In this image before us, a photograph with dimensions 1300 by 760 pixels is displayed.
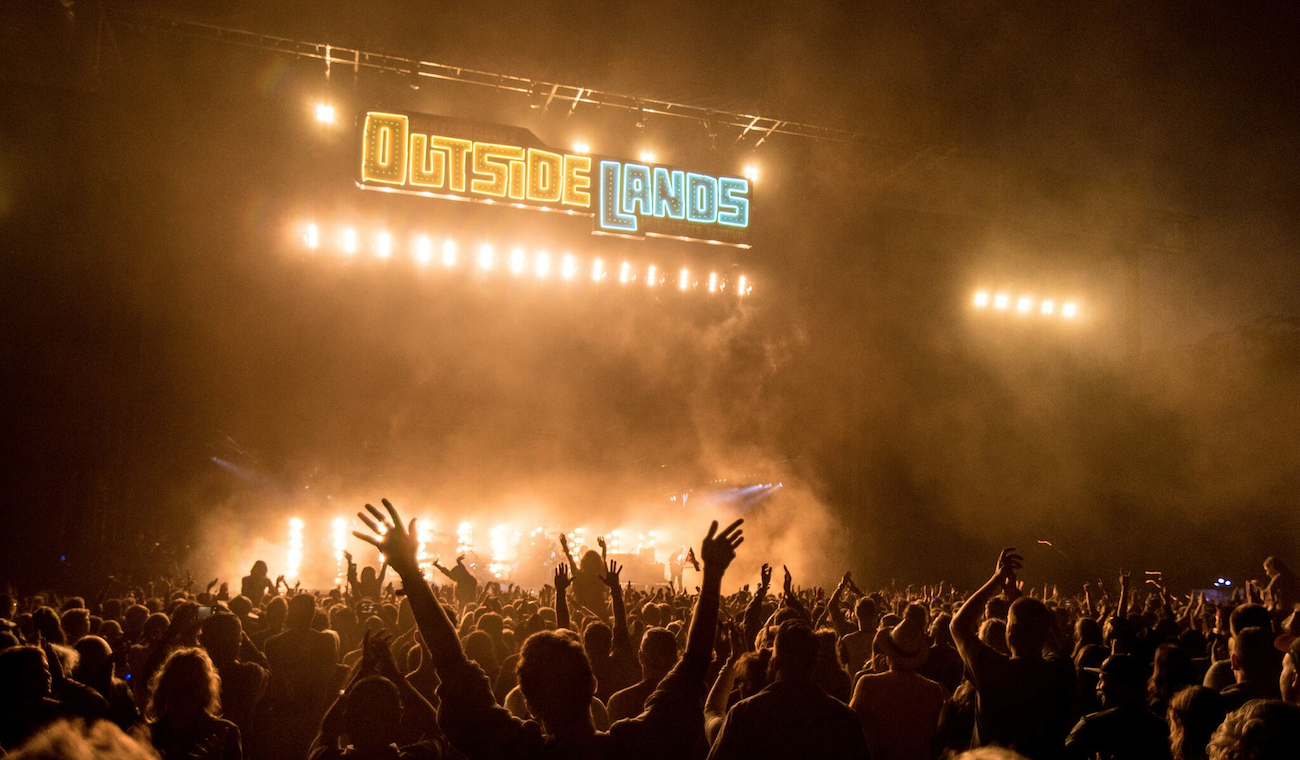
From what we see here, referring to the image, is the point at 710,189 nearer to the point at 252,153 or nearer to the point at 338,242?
the point at 338,242

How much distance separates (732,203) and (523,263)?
4.19m

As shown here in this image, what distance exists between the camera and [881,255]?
18750 millimetres

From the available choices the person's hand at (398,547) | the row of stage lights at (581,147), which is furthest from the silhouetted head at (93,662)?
the row of stage lights at (581,147)

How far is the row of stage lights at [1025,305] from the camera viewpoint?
63.3ft

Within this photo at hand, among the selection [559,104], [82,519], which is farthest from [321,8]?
[82,519]

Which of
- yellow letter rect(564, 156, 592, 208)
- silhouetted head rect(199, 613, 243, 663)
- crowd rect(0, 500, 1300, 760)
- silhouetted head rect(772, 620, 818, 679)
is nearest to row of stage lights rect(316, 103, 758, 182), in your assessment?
yellow letter rect(564, 156, 592, 208)

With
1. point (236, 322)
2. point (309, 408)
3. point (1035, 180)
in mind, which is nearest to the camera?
point (236, 322)

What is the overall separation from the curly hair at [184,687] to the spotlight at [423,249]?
43.9 ft

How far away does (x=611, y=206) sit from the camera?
15.3m

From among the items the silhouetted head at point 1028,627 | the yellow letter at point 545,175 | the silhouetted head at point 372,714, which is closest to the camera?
the silhouetted head at point 372,714

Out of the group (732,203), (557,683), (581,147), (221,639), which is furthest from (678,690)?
(581,147)

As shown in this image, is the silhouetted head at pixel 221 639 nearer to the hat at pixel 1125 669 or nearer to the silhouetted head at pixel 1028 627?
the silhouetted head at pixel 1028 627

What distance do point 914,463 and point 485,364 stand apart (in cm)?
988

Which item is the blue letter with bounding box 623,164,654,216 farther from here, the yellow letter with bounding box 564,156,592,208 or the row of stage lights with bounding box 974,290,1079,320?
the row of stage lights with bounding box 974,290,1079,320
